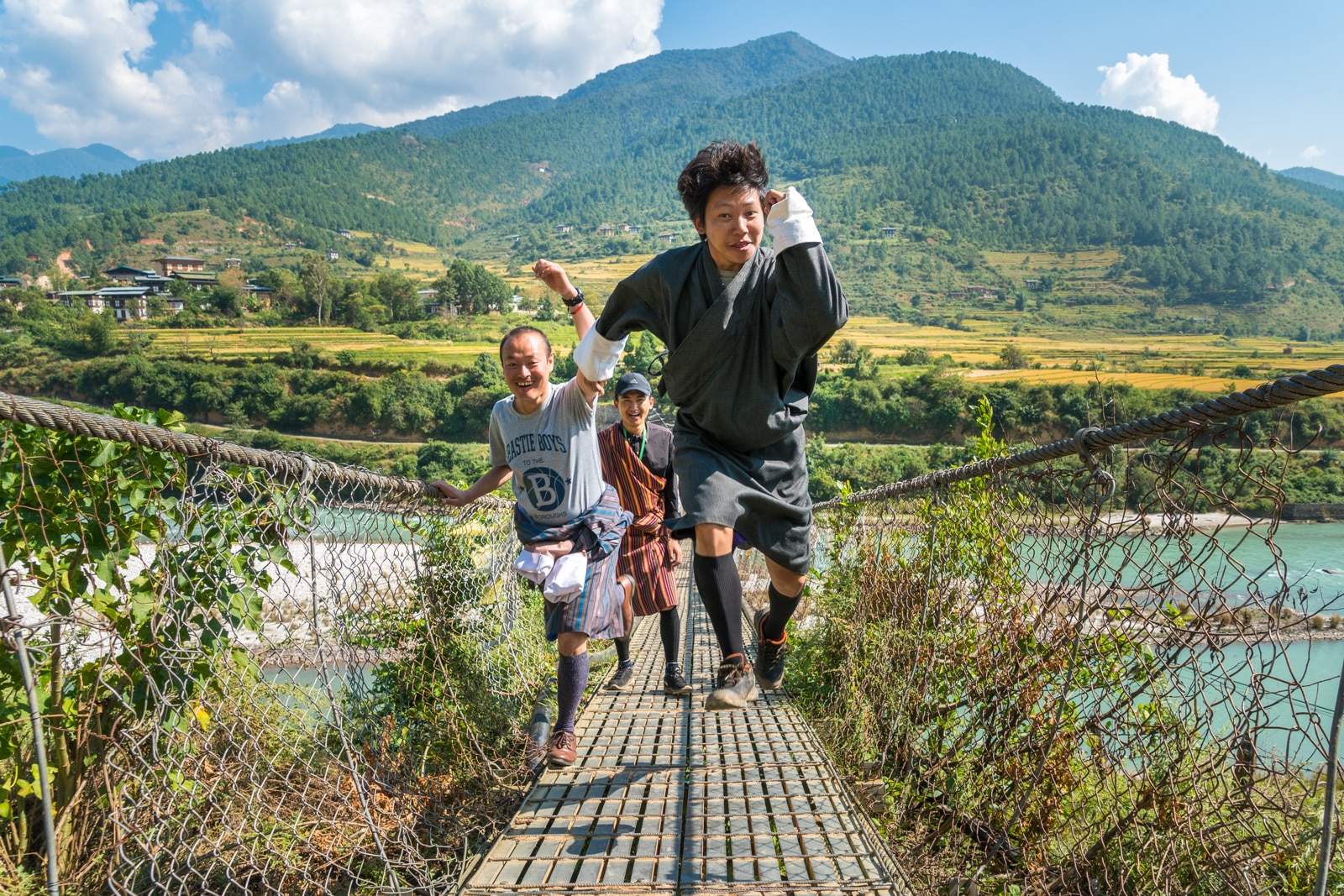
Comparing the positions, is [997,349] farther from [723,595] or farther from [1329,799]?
[1329,799]

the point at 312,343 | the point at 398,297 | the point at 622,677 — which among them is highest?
the point at 398,297

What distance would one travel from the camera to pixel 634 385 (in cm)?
361

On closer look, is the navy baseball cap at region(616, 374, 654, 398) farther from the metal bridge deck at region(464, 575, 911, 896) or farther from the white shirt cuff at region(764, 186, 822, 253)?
the white shirt cuff at region(764, 186, 822, 253)

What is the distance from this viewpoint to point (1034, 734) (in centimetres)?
198

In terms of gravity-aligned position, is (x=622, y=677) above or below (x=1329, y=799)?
below

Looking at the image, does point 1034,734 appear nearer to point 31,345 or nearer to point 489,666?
point 489,666

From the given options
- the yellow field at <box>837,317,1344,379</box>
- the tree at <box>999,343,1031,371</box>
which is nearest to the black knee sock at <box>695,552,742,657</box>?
the yellow field at <box>837,317,1344,379</box>

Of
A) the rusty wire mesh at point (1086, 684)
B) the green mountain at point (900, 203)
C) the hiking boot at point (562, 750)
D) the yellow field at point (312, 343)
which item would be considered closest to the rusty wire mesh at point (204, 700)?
the hiking boot at point (562, 750)

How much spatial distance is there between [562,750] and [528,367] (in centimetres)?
113

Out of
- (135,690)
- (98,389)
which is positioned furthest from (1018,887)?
(98,389)

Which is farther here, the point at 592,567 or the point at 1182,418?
the point at 592,567

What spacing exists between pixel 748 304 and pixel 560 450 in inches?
33.0

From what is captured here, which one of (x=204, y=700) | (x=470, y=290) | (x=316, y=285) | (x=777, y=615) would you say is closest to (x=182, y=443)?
(x=204, y=700)

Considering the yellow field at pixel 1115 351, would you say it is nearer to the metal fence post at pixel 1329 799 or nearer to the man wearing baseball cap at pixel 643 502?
the man wearing baseball cap at pixel 643 502
